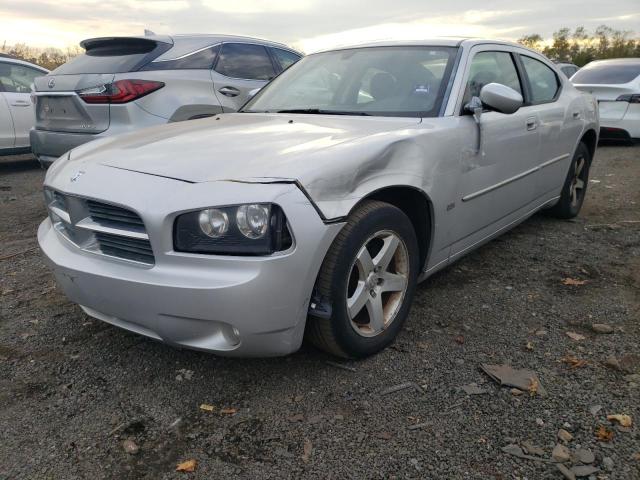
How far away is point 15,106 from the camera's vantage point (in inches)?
281

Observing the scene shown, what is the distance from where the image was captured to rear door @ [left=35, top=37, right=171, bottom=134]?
4.94m

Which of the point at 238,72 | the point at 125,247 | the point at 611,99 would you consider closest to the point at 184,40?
the point at 238,72

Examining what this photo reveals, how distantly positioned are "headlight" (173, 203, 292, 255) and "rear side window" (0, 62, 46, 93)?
21.5 ft

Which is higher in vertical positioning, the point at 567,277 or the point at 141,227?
the point at 141,227

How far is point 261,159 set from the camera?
2240 millimetres

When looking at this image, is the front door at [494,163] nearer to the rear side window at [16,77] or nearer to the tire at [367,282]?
the tire at [367,282]

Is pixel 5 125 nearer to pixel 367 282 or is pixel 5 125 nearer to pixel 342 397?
pixel 367 282

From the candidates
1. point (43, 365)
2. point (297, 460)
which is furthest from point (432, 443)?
point (43, 365)

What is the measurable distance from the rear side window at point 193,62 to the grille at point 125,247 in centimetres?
325

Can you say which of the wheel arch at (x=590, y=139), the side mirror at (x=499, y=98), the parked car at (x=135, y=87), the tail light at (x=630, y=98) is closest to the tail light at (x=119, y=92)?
the parked car at (x=135, y=87)

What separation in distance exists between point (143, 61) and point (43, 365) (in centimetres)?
338

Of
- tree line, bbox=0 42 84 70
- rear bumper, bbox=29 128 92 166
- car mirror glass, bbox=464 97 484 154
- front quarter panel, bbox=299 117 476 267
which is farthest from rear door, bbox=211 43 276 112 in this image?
tree line, bbox=0 42 84 70

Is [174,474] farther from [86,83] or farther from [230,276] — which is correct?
[86,83]

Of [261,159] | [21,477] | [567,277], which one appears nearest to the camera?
[21,477]
